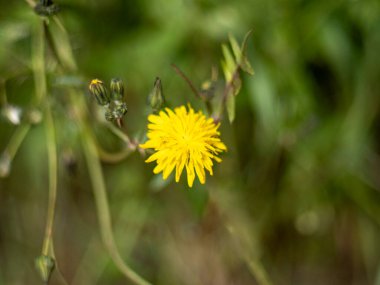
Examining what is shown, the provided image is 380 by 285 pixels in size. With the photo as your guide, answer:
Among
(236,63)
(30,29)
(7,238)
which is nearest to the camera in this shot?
(236,63)

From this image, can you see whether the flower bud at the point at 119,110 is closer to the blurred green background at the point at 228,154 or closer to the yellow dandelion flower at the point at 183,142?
the yellow dandelion flower at the point at 183,142

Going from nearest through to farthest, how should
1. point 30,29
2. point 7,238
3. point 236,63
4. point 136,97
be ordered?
1. point 236,63
2. point 30,29
3. point 136,97
4. point 7,238

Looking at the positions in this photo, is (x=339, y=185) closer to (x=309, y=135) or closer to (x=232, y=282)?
(x=309, y=135)

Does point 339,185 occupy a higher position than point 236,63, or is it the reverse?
point 236,63

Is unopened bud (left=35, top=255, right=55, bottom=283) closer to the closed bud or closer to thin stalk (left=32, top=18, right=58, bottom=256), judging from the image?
thin stalk (left=32, top=18, right=58, bottom=256)

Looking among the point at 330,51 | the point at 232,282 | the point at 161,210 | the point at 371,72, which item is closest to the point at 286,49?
the point at 330,51

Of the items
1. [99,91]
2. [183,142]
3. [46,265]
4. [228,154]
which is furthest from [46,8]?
[228,154]

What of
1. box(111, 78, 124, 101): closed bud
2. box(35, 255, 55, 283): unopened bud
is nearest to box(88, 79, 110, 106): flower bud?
Answer: box(111, 78, 124, 101): closed bud
